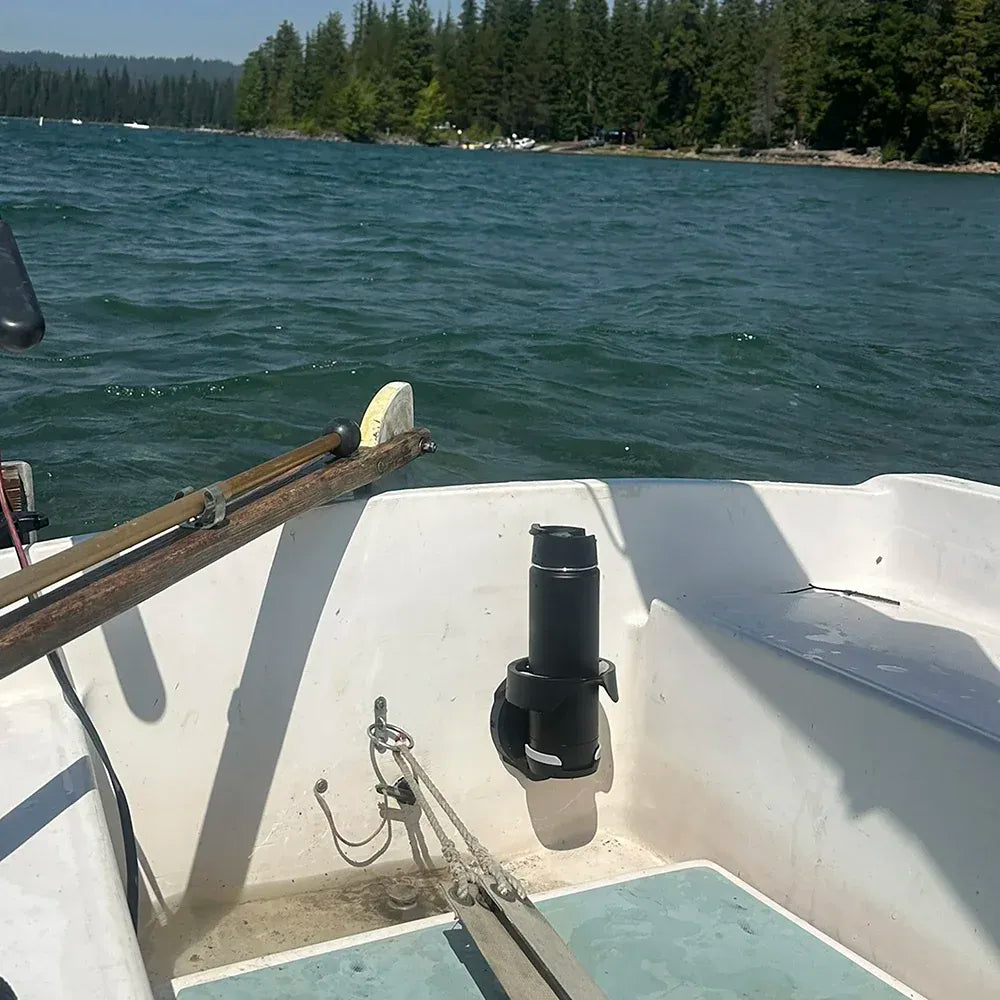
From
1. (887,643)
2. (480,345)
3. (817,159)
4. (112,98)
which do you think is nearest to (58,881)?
(887,643)

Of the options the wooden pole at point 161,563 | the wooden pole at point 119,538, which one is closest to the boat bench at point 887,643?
the wooden pole at point 161,563

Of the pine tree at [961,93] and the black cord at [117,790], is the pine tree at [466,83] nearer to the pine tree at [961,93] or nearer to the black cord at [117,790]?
the pine tree at [961,93]

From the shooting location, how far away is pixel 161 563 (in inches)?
62.0

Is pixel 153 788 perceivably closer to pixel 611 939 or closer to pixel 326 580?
pixel 326 580

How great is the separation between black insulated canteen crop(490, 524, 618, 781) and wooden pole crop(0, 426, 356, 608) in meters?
0.50

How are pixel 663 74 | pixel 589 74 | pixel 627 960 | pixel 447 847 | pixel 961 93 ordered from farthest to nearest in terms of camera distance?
pixel 589 74, pixel 663 74, pixel 961 93, pixel 447 847, pixel 627 960

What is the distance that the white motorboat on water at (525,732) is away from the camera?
172 centimetres

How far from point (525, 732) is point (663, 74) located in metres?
93.8

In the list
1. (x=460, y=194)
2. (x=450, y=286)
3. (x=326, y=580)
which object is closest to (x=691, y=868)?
(x=326, y=580)

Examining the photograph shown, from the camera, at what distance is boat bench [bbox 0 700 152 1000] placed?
1.17m

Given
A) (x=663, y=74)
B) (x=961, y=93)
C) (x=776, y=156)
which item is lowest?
(x=776, y=156)

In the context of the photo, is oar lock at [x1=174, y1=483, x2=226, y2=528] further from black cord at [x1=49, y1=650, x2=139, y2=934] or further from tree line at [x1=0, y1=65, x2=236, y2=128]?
tree line at [x1=0, y1=65, x2=236, y2=128]

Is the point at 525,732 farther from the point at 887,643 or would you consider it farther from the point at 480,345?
the point at 480,345

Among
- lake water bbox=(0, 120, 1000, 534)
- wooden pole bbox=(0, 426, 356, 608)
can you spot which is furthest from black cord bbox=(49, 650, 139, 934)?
lake water bbox=(0, 120, 1000, 534)
